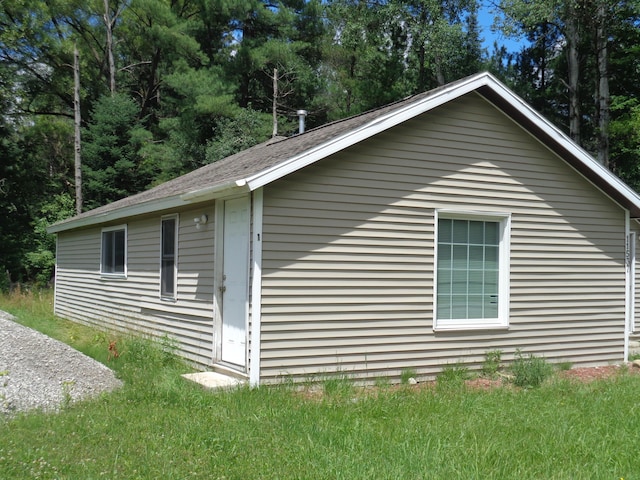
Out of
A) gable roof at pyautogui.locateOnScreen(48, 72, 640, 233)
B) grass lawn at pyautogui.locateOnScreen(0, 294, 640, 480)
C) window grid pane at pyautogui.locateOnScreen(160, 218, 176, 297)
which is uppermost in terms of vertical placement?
gable roof at pyautogui.locateOnScreen(48, 72, 640, 233)

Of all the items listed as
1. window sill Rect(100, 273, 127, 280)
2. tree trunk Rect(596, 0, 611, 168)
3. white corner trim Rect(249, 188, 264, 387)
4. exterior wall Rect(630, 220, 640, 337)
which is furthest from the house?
tree trunk Rect(596, 0, 611, 168)

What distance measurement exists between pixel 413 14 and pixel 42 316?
19001mm

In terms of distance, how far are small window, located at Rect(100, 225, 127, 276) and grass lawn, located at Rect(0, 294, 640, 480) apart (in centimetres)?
510

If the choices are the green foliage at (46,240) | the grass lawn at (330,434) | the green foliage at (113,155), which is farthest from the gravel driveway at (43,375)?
the green foliage at (113,155)

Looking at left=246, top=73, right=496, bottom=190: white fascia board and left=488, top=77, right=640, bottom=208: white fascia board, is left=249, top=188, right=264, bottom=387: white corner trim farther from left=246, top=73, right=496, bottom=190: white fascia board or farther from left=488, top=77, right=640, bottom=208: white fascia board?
left=488, top=77, right=640, bottom=208: white fascia board

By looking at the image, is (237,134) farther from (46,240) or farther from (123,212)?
(123,212)

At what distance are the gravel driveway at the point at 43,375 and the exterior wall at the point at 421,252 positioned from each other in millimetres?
2012

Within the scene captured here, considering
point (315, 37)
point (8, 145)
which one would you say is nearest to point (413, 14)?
point (315, 37)

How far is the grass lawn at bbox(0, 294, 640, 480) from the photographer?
4551 mm

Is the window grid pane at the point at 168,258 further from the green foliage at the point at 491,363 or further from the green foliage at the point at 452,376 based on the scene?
the green foliage at the point at 491,363

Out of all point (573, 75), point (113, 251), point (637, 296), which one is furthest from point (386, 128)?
point (573, 75)

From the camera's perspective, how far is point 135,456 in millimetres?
4766

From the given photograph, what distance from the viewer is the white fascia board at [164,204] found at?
24.1 ft

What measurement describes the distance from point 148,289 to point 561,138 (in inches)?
279
